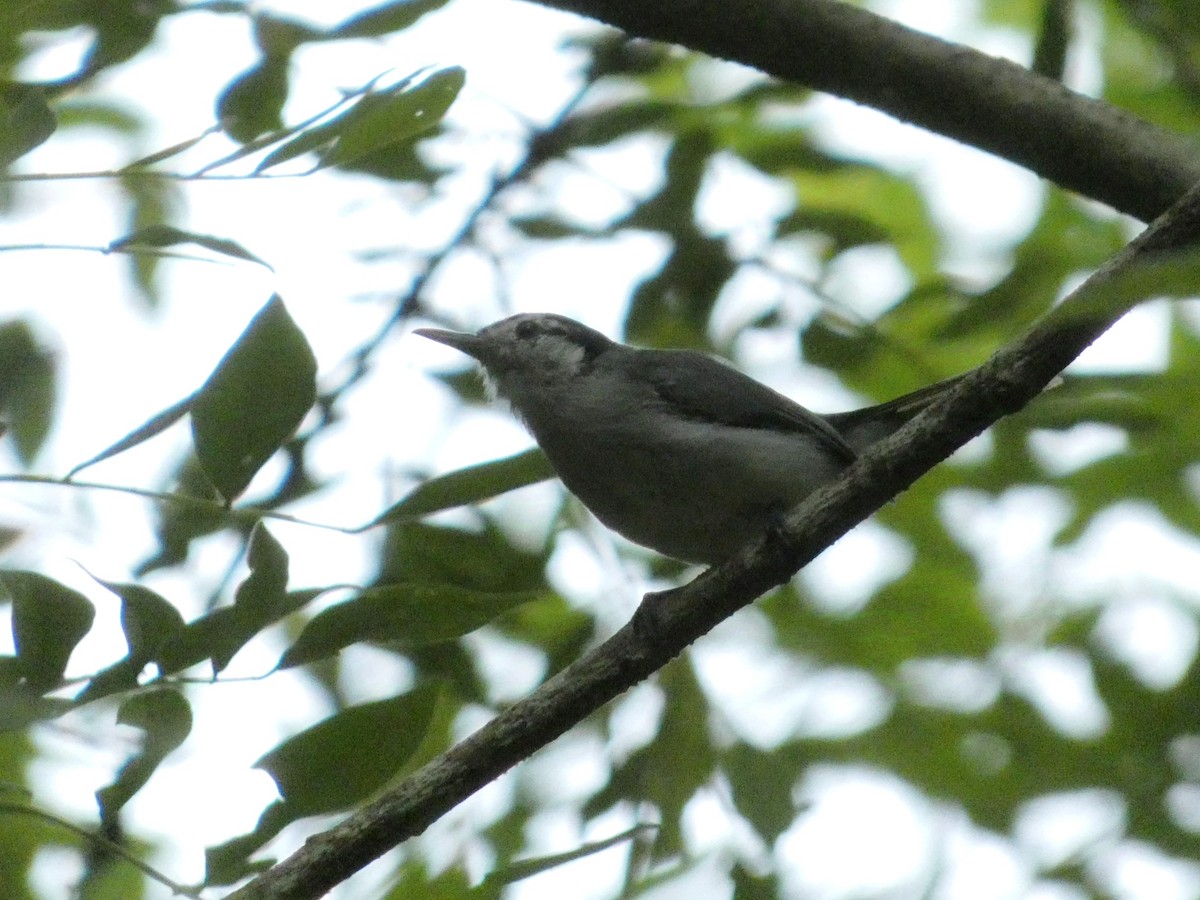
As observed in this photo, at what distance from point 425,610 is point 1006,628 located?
240 cm

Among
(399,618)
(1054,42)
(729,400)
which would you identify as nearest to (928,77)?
(1054,42)

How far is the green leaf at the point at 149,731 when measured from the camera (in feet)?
7.49

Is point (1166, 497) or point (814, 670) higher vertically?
point (1166, 497)

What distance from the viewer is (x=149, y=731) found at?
7.53 feet

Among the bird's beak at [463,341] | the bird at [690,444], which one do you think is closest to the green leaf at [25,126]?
the bird at [690,444]

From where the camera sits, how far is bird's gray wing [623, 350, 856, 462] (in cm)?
425

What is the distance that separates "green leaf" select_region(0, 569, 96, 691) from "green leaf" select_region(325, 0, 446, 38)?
1.16m

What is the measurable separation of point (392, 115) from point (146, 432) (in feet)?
2.16

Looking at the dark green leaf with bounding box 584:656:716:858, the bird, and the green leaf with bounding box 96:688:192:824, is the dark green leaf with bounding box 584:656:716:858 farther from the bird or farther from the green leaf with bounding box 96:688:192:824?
the green leaf with bounding box 96:688:192:824

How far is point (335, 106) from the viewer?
7.65ft

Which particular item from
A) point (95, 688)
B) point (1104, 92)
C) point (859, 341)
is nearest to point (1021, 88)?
point (859, 341)

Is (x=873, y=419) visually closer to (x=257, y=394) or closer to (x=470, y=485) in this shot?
(x=470, y=485)

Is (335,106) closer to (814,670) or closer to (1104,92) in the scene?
(814,670)

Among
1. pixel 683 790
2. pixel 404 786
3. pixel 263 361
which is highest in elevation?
pixel 263 361
